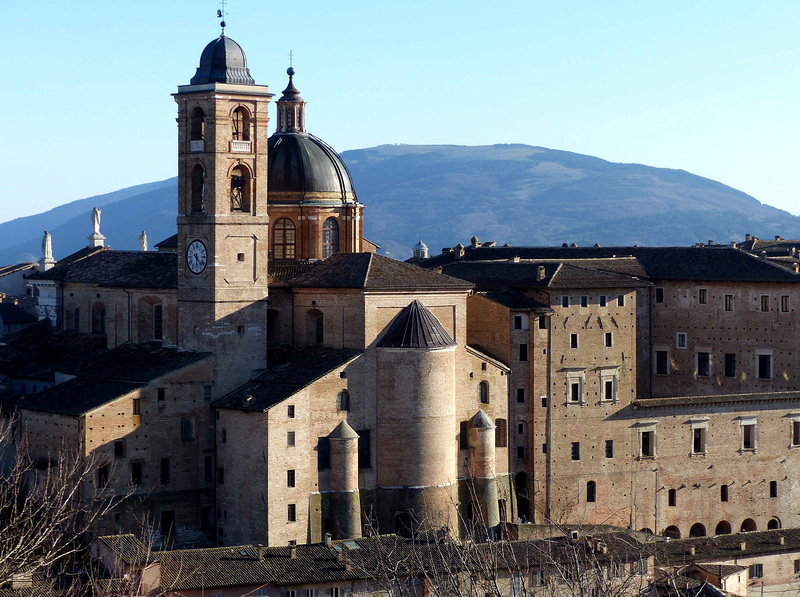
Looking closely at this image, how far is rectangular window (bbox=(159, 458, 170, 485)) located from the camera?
52.2m

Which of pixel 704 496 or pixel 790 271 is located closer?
pixel 704 496

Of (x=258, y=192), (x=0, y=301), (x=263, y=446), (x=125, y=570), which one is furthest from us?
(x=0, y=301)

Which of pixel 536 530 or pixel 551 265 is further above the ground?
pixel 551 265

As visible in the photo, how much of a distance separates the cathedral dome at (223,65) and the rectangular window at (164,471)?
1396 centimetres

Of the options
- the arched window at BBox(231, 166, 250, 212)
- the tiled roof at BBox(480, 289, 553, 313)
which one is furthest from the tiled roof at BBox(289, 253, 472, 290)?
the arched window at BBox(231, 166, 250, 212)

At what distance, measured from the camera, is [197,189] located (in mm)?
55312

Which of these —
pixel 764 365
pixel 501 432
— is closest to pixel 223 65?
pixel 501 432

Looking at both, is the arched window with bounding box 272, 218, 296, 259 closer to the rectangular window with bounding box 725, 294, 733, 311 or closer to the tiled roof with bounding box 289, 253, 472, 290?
the tiled roof with bounding box 289, 253, 472, 290

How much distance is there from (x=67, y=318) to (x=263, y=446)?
1896cm

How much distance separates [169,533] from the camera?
5141 centimetres

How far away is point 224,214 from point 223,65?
557 cm

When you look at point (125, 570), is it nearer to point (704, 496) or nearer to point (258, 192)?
point (258, 192)

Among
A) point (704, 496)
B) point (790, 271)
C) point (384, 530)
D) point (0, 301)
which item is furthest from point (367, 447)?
point (0, 301)

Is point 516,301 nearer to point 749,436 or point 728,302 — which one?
point 749,436
